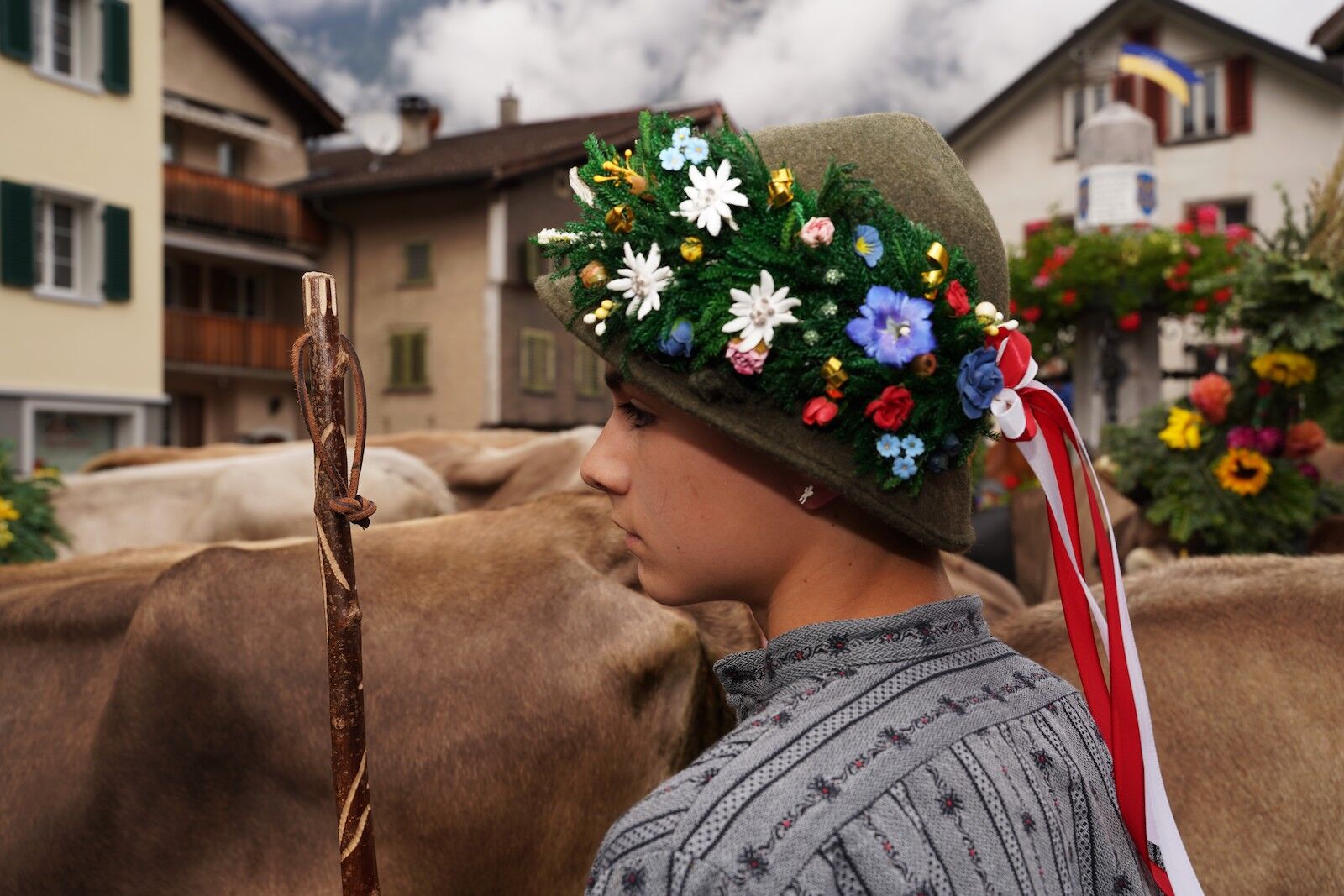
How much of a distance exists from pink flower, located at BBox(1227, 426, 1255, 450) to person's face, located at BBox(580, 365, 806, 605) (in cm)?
273

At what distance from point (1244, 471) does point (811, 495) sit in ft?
8.94

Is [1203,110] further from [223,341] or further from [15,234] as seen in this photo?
[15,234]

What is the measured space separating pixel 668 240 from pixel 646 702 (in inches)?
42.7

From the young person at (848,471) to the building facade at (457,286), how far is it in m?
22.1

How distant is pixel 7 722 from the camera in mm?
2232

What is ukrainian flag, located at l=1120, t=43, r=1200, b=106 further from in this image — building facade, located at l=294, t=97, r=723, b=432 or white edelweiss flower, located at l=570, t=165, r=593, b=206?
building facade, located at l=294, t=97, r=723, b=432

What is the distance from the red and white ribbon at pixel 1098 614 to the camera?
3.82ft

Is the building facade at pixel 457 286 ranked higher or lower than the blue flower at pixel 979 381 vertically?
higher

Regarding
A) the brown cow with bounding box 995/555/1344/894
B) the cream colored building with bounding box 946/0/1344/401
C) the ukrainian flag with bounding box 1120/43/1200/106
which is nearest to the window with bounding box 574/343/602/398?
the cream colored building with bounding box 946/0/1344/401

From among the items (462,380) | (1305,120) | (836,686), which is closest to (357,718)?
(836,686)

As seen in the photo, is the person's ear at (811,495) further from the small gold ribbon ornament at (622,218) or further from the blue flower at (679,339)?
the small gold ribbon ornament at (622,218)

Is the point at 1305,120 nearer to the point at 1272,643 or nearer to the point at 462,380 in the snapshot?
the point at 462,380

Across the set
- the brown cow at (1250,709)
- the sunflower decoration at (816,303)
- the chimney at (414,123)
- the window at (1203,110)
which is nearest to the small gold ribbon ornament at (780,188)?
the sunflower decoration at (816,303)

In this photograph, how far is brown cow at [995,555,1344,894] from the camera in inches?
78.6
